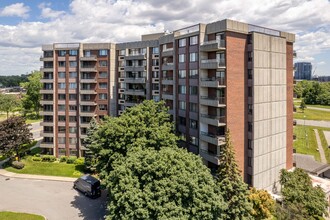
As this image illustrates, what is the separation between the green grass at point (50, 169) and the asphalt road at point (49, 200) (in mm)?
3643

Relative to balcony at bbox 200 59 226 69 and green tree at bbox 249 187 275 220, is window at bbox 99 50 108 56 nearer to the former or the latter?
balcony at bbox 200 59 226 69

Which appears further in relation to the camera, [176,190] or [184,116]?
[184,116]

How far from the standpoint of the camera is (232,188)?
97.5 feet

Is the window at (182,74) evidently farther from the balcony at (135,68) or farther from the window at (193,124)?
the balcony at (135,68)

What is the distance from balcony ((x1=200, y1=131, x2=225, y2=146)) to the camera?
1355 inches

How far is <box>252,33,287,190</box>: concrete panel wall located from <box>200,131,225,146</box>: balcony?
16.6ft

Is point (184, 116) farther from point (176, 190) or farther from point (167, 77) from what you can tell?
point (176, 190)

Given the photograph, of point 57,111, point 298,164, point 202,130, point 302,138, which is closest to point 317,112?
point 302,138

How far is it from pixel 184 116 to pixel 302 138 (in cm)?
5229

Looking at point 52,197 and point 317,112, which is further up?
point 317,112

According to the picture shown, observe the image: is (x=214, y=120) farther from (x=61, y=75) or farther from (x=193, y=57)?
(x=61, y=75)

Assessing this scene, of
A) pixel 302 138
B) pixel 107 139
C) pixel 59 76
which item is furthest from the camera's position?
Answer: pixel 302 138

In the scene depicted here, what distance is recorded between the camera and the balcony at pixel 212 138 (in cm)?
3441

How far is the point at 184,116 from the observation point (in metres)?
41.2
